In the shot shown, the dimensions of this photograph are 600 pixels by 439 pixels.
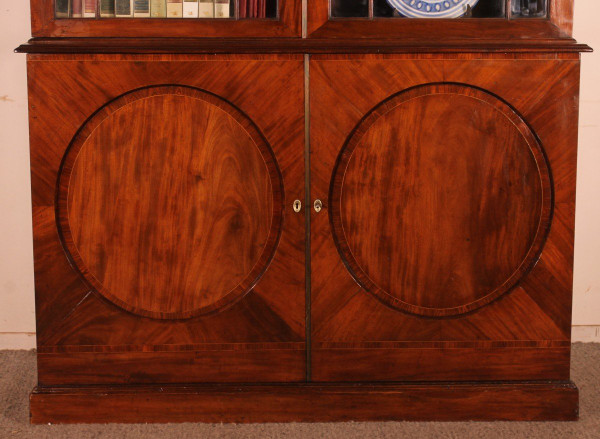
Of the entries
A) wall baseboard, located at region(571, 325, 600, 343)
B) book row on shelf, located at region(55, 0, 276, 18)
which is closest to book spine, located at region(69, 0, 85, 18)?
book row on shelf, located at region(55, 0, 276, 18)

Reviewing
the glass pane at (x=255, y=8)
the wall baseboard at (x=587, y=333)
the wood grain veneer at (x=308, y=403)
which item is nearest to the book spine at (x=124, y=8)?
the glass pane at (x=255, y=8)

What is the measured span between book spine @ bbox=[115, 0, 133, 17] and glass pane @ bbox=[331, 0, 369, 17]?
0.47 m

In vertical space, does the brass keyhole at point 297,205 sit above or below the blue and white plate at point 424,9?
below

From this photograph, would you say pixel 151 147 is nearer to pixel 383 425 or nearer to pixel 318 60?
pixel 318 60

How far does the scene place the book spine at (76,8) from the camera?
1392 mm

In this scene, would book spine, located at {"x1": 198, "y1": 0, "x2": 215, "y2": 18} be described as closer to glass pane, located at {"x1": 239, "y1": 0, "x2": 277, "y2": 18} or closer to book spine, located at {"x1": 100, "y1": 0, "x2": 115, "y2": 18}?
glass pane, located at {"x1": 239, "y1": 0, "x2": 277, "y2": 18}

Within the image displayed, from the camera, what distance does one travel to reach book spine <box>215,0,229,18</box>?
1.42m

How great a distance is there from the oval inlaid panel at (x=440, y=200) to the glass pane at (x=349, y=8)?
217mm

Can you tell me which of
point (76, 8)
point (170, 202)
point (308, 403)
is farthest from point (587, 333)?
point (76, 8)

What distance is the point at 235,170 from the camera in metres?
1.42

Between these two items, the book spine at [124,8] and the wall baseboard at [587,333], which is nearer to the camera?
the book spine at [124,8]

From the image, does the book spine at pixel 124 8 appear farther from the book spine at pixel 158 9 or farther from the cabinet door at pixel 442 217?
the cabinet door at pixel 442 217

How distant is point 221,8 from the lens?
4.65 ft

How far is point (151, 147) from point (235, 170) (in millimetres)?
200
